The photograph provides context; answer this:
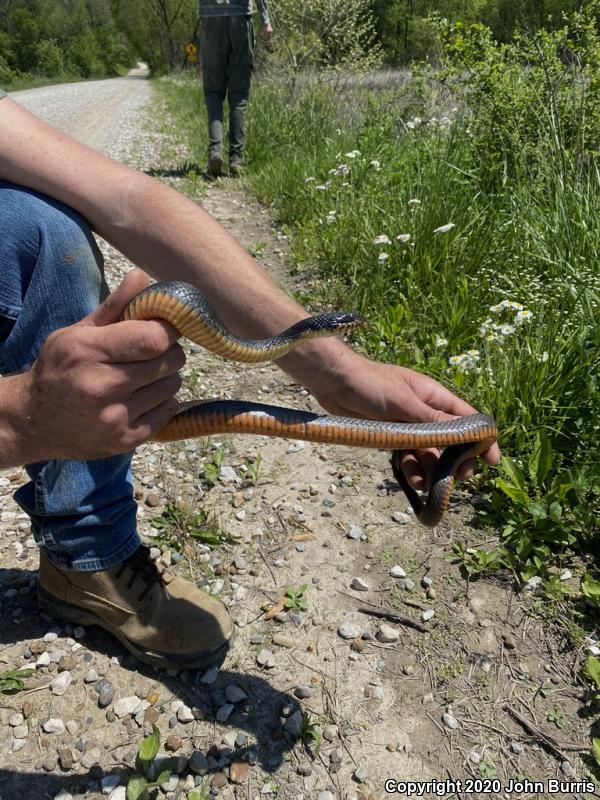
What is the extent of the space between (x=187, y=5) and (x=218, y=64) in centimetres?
7374

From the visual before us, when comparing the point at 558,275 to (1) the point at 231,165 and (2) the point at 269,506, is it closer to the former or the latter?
(2) the point at 269,506

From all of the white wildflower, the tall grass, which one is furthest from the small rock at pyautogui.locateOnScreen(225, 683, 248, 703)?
the white wildflower

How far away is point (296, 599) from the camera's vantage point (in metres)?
2.72

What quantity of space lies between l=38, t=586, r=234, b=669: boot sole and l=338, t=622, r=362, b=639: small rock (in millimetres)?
503

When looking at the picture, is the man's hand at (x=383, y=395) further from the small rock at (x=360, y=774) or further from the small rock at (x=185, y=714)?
the small rock at (x=185, y=714)

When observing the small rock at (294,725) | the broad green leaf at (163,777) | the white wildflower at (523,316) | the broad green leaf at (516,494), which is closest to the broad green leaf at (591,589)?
the broad green leaf at (516,494)

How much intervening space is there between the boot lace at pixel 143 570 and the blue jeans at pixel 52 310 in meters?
0.23

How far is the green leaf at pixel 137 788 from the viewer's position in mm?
1949

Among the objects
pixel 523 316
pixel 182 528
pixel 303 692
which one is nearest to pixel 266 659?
pixel 303 692

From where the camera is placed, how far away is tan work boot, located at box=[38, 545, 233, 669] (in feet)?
8.00

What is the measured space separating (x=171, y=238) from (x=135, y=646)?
1.74 meters

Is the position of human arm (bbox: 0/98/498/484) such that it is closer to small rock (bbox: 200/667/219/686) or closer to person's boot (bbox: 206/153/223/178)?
small rock (bbox: 200/667/219/686)

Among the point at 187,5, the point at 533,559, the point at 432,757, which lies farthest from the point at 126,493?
the point at 187,5

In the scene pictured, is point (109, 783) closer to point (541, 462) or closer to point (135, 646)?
point (135, 646)
